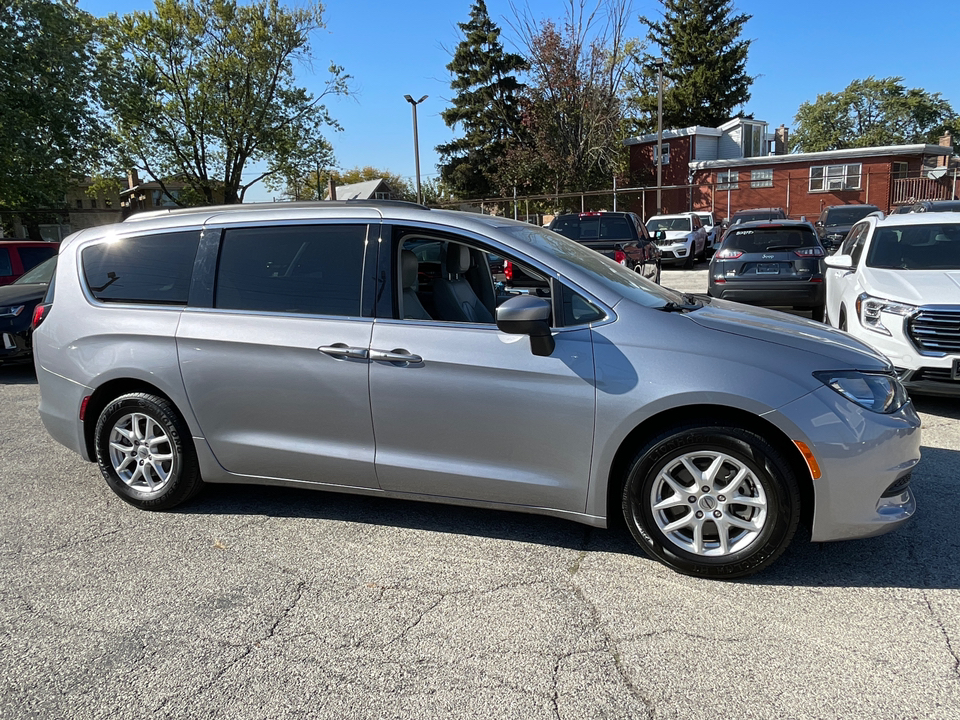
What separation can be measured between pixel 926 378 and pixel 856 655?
12.2 feet

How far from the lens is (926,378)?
18.5 feet

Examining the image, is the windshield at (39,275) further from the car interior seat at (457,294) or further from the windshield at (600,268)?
the windshield at (600,268)

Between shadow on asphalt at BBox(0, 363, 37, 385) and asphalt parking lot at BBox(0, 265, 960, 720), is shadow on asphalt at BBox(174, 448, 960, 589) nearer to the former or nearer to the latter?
asphalt parking lot at BBox(0, 265, 960, 720)

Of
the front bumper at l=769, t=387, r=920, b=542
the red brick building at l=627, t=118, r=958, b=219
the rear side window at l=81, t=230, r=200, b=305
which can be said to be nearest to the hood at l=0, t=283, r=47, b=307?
the rear side window at l=81, t=230, r=200, b=305

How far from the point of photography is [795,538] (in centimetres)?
371

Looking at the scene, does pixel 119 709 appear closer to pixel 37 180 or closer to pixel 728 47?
pixel 37 180

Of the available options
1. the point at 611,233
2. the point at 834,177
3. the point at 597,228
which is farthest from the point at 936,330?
the point at 834,177

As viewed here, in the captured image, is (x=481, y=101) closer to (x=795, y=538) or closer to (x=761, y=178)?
(x=761, y=178)

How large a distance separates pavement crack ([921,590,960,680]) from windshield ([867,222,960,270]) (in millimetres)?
4682

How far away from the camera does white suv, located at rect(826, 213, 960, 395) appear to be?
18.4 ft

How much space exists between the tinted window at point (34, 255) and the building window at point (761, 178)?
32.3 m

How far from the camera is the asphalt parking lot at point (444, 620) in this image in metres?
2.55

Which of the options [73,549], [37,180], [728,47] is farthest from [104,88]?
[728,47]

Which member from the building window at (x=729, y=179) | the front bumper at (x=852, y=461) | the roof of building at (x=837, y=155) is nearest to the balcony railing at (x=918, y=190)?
the roof of building at (x=837, y=155)
